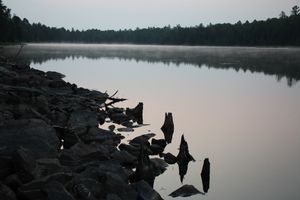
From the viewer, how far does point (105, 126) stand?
890 inches

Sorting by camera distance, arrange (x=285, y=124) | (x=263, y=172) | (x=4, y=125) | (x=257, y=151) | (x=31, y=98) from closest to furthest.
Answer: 1. (x=4, y=125)
2. (x=263, y=172)
3. (x=257, y=151)
4. (x=31, y=98)
5. (x=285, y=124)

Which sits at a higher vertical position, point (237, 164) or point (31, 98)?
point (31, 98)

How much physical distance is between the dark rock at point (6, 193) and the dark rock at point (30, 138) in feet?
7.17

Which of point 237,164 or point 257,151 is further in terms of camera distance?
point 257,151

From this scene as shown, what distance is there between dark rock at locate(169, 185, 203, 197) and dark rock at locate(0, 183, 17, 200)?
526cm

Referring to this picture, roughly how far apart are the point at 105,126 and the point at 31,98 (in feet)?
15.4

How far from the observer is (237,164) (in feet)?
53.0

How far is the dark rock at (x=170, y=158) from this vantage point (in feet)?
53.7

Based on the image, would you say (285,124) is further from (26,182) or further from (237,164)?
(26,182)

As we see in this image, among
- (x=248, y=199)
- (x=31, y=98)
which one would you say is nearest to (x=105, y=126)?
(x=31, y=98)

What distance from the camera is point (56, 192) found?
9.37m

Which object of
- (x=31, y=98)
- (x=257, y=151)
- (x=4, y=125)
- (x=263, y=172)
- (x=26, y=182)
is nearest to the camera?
(x=26, y=182)

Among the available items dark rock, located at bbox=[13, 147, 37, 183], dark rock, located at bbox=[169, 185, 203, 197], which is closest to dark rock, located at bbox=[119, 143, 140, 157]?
dark rock, located at bbox=[169, 185, 203, 197]

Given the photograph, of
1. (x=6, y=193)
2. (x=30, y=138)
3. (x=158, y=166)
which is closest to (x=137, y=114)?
(x=158, y=166)
